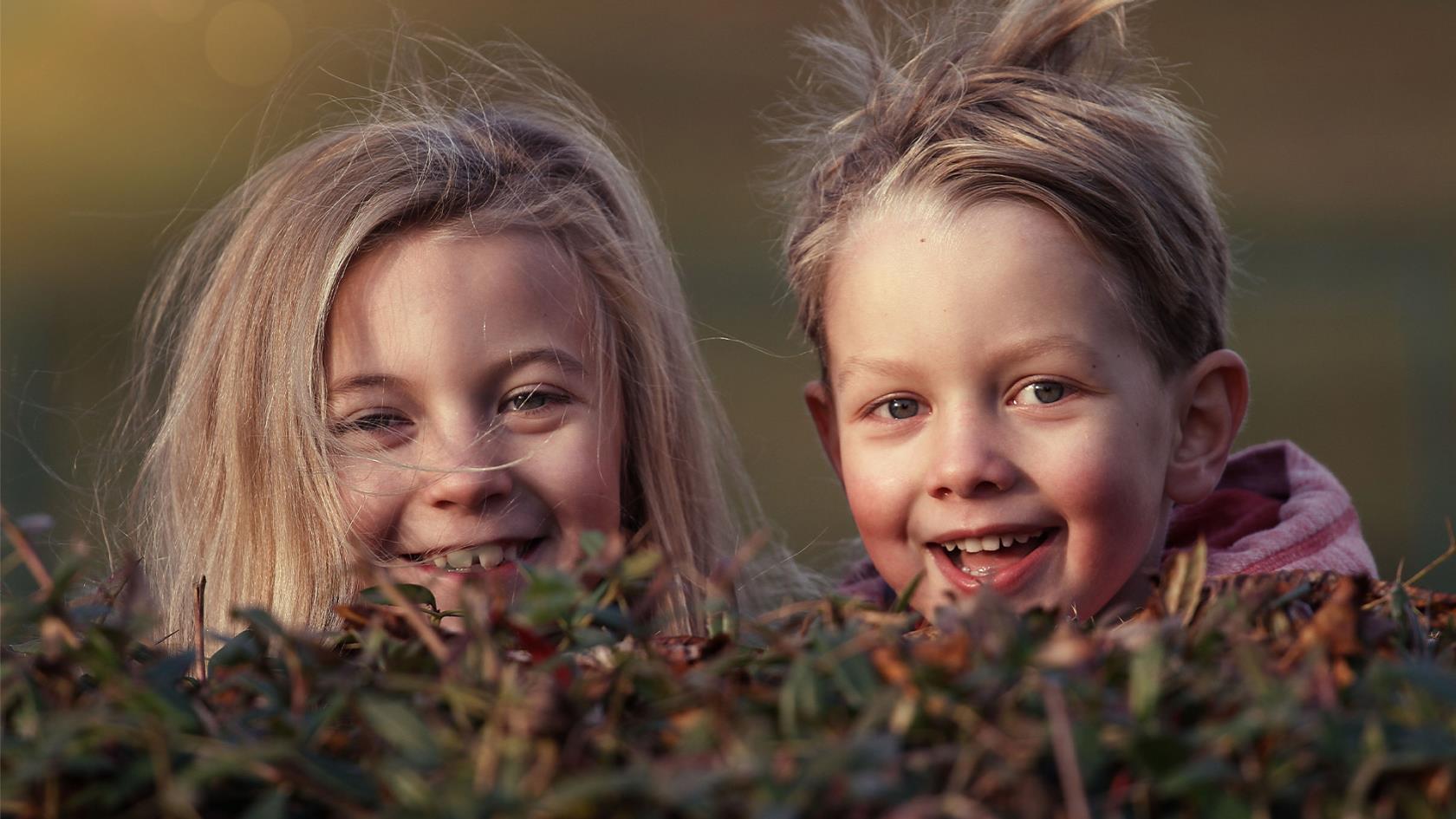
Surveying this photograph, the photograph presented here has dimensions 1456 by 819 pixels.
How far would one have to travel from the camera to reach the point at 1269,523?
5.95ft

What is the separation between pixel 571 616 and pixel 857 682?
160 millimetres

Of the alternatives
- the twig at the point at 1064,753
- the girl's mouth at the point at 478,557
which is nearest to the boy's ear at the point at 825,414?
the girl's mouth at the point at 478,557

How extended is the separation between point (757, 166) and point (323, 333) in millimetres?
3713

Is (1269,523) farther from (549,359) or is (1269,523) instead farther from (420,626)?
(420,626)

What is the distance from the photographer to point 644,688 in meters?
0.54

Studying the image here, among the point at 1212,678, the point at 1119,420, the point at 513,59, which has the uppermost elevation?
the point at 513,59

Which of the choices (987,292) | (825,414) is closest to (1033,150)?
(987,292)

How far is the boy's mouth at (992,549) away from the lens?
58.8 inches

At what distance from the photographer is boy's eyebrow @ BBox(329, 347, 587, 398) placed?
5.26ft

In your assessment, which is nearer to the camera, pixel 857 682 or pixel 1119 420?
pixel 857 682

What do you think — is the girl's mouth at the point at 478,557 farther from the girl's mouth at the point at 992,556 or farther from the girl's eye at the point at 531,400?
the girl's mouth at the point at 992,556

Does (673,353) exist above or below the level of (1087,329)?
above

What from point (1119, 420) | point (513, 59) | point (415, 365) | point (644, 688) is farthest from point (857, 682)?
point (513, 59)

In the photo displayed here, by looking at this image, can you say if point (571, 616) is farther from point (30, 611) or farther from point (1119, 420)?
point (1119, 420)
